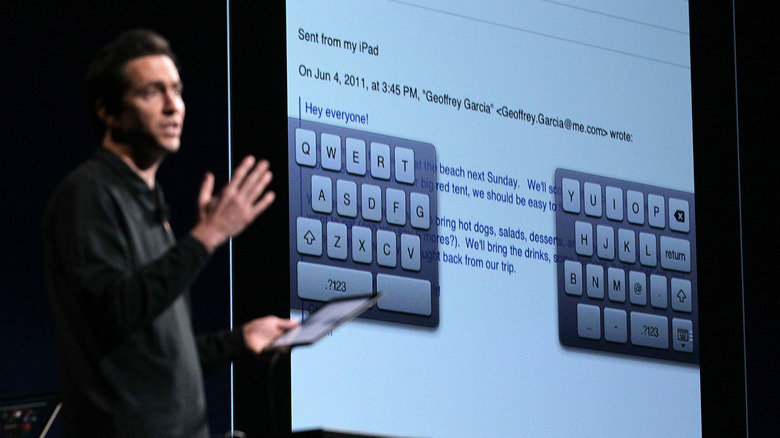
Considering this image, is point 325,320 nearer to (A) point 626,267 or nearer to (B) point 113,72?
(B) point 113,72

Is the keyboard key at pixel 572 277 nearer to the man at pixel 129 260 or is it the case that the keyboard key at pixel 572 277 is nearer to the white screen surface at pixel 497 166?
the white screen surface at pixel 497 166

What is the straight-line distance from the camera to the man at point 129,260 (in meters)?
1.49

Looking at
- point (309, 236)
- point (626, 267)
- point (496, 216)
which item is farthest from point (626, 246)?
point (309, 236)

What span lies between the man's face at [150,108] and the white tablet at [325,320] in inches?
11.9

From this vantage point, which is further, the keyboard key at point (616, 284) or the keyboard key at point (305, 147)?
the keyboard key at point (616, 284)

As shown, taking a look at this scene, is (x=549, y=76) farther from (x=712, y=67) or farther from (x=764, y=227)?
(x=764, y=227)

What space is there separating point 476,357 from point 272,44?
92 cm

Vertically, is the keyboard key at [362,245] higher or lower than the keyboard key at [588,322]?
higher

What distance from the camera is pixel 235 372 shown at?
272cm

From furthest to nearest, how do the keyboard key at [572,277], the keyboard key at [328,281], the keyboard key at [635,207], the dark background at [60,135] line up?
the keyboard key at [635,207] → the keyboard key at [572,277] → the keyboard key at [328,281] → the dark background at [60,135]

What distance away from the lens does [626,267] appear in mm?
3480

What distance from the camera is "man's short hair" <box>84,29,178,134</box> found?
5.35 feet

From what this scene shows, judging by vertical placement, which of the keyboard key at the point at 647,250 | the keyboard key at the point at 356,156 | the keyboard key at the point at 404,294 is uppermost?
the keyboard key at the point at 356,156

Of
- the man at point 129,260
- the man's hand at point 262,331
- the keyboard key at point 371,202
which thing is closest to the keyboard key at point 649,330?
the keyboard key at point 371,202
